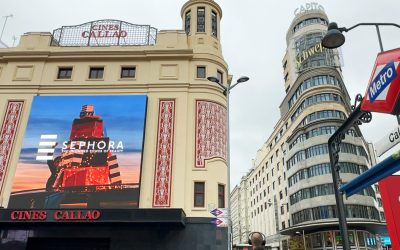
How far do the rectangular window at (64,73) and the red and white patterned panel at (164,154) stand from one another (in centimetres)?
839

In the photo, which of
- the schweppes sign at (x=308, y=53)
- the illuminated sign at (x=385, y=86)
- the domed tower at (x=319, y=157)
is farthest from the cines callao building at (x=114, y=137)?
the schweppes sign at (x=308, y=53)

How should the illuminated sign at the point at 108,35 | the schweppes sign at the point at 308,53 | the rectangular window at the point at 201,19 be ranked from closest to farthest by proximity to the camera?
the illuminated sign at the point at 108,35 < the rectangular window at the point at 201,19 < the schweppes sign at the point at 308,53

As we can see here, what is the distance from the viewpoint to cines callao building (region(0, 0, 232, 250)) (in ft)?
70.1

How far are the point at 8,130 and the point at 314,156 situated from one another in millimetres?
41361

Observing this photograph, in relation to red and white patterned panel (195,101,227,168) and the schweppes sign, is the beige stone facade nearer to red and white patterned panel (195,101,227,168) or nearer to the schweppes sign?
red and white patterned panel (195,101,227,168)

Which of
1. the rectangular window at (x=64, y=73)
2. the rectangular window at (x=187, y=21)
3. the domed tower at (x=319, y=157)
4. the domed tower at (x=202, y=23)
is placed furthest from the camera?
the domed tower at (x=319, y=157)

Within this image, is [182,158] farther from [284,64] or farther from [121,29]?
[284,64]

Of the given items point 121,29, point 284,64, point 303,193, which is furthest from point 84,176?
point 284,64

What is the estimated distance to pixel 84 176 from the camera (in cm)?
2245

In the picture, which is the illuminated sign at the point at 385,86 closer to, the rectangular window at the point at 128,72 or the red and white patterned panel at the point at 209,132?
the red and white patterned panel at the point at 209,132

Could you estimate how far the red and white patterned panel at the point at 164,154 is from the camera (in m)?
22.3

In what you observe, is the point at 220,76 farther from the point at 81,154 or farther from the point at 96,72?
the point at 81,154

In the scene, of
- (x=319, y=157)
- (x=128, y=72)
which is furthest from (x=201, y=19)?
(x=319, y=157)

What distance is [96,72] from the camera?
27141 mm
